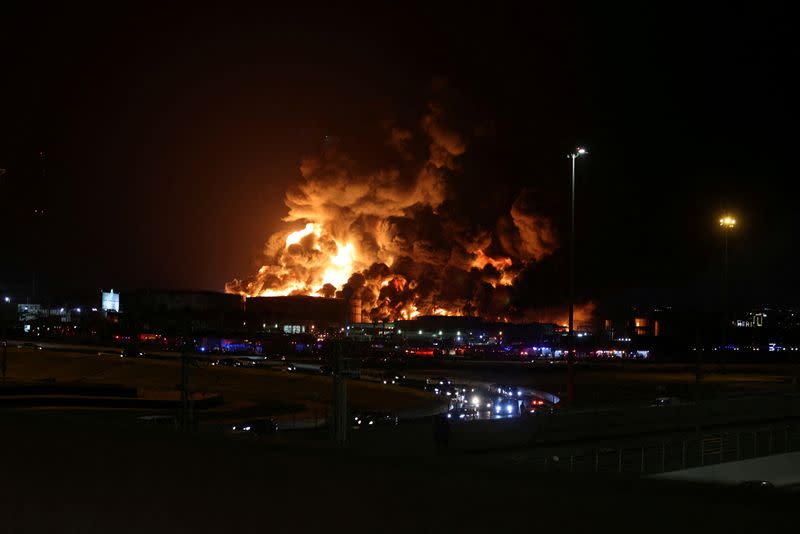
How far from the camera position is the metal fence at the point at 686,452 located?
20859mm

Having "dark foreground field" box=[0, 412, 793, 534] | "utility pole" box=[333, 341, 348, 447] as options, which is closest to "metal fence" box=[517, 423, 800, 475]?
"utility pole" box=[333, 341, 348, 447]

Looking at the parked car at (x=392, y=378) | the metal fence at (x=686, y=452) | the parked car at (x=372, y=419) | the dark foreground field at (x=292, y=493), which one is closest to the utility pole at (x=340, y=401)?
the metal fence at (x=686, y=452)

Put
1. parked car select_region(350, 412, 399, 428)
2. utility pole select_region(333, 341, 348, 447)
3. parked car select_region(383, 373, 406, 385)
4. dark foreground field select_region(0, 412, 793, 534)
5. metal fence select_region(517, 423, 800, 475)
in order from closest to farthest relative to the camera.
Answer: dark foreground field select_region(0, 412, 793, 534) → utility pole select_region(333, 341, 348, 447) → metal fence select_region(517, 423, 800, 475) → parked car select_region(350, 412, 399, 428) → parked car select_region(383, 373, 406, 385)

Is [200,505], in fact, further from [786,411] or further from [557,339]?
[557,339]

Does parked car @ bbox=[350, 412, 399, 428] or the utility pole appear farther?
parked car @ bbox=[350, 412, 399, 428]

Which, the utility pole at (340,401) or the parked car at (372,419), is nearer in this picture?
the utility pole at (340,401)

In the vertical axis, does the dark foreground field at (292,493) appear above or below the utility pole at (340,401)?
above

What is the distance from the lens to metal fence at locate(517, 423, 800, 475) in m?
20.9

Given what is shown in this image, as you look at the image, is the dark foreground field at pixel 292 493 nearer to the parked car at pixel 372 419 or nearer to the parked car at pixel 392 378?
the parked car at pixel 372 419

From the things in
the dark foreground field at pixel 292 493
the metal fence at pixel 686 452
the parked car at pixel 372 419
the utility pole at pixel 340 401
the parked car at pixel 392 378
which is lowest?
the parked car at pixel 392 378

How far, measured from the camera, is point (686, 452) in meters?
22.4

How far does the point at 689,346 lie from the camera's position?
99312 mm

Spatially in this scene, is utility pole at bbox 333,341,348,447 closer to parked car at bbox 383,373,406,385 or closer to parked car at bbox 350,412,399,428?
parked car at bbox 350,412,399,428

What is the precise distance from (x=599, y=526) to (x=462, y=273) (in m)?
122
